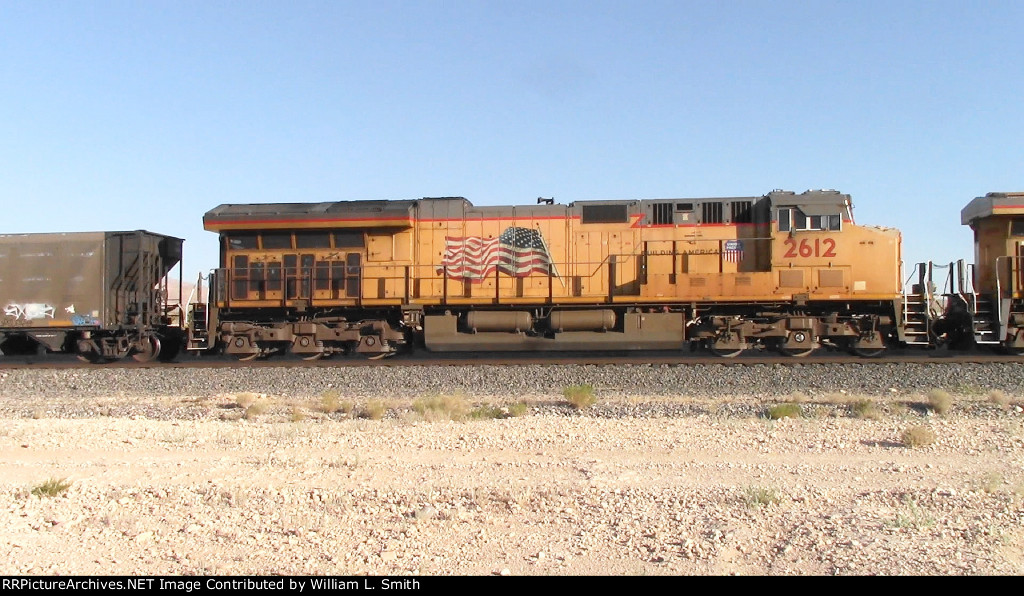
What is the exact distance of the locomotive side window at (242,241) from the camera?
16.8m

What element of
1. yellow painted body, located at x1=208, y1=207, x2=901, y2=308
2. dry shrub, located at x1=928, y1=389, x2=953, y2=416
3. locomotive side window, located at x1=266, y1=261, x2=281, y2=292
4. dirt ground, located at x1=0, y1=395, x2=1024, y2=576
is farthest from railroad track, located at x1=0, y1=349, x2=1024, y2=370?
dirt ground, located at x1=0, y1=395, x2=1024, y2=576

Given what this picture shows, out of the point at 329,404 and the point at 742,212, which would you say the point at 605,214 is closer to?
the point at 742,212

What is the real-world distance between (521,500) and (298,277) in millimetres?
11928

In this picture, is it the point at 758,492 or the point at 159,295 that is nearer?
the point at 758,492

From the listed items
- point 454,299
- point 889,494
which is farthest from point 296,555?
point 454,299

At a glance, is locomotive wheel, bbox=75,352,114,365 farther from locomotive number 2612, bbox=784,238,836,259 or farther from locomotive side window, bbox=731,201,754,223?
locomotive number 2612, bbox=784,238,836,259

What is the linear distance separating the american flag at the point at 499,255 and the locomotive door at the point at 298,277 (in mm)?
2885

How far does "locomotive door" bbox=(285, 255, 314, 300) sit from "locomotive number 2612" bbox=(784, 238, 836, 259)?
9871 mm

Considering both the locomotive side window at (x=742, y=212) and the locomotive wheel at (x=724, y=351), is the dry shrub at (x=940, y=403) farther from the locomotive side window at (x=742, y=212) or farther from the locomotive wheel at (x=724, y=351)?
the locomotive side window at (x=742, y=212)

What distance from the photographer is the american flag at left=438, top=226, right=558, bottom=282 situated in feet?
53.8

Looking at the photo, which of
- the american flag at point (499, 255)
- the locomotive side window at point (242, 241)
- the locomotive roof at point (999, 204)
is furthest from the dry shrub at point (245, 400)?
the locomotive roof at point (999, 204)

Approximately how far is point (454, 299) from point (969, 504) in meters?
11.6

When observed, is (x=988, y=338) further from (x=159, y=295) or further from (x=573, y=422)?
(x=159, y=295)
